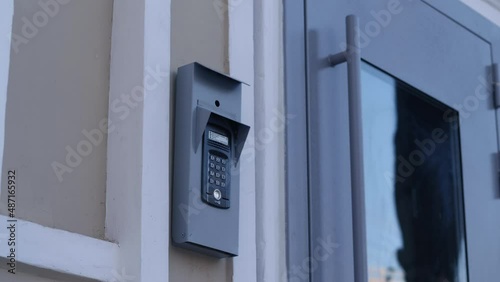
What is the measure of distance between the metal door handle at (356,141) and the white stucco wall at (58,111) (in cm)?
59

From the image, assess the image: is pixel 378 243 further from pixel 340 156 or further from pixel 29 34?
pixel 29 34

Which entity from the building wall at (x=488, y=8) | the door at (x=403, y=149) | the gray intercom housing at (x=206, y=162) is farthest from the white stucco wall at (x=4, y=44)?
the building wall at (x=488, y=8)

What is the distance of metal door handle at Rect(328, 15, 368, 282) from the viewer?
2.53 m

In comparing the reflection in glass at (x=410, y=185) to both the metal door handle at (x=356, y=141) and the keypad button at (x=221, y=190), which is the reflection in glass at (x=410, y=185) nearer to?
the metal door handle at (x=356, y=141)

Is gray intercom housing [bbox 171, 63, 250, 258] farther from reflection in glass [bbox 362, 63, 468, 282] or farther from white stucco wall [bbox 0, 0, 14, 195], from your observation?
reflection in glass [bbox 362, 63, 468, 282]

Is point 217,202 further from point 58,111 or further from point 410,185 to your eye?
point 410,185

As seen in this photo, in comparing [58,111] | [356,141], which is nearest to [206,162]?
[58,111]

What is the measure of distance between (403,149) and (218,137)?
0.79 m

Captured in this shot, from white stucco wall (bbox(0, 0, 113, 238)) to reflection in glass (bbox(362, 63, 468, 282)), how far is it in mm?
804

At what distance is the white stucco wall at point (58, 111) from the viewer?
2.17 metres

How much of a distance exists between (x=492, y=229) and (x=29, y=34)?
1497 mm

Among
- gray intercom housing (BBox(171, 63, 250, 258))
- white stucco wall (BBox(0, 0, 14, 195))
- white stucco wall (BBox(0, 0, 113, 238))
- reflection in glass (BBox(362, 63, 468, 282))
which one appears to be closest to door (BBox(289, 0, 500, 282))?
reflection in glass (BBox(362, 63, 468, 282))

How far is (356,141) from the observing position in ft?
8.55

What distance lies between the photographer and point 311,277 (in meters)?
2.53
